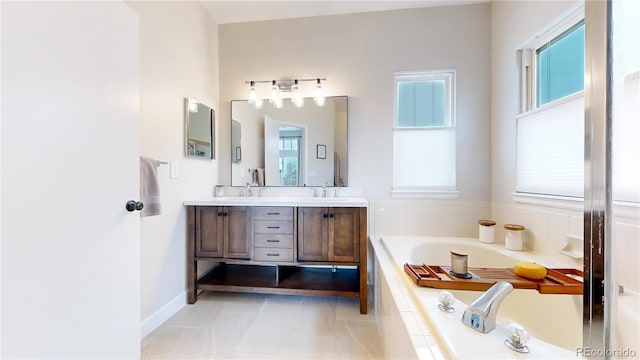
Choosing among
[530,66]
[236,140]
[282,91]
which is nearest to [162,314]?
[236,140]

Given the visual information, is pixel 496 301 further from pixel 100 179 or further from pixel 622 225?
pixel 100 179

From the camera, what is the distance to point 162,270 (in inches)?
72.4

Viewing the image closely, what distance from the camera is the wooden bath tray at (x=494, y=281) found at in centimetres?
109

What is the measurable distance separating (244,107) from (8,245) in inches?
82.8

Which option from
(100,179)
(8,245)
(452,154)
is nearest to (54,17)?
(100,179)

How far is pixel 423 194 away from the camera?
2422 millimetres

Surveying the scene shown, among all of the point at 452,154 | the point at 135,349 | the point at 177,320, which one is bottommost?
the point at 177,320

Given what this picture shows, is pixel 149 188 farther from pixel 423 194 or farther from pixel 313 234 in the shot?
pixel 423 194

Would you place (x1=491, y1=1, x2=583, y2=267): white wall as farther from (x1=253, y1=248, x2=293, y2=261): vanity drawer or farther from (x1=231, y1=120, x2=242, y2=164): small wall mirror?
(x1=231, y1=120, x2=242, y2=164): small wall mirror

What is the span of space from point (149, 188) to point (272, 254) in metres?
1.00

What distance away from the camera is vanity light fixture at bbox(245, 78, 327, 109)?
98.6 inches

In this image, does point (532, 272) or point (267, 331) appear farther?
point (267, 331)

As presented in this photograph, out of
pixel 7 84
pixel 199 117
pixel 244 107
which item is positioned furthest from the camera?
pixel 244 107

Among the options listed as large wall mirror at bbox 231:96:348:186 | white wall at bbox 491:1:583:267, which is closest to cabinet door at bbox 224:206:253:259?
large wall mirror at bbox 231:96:348:186
